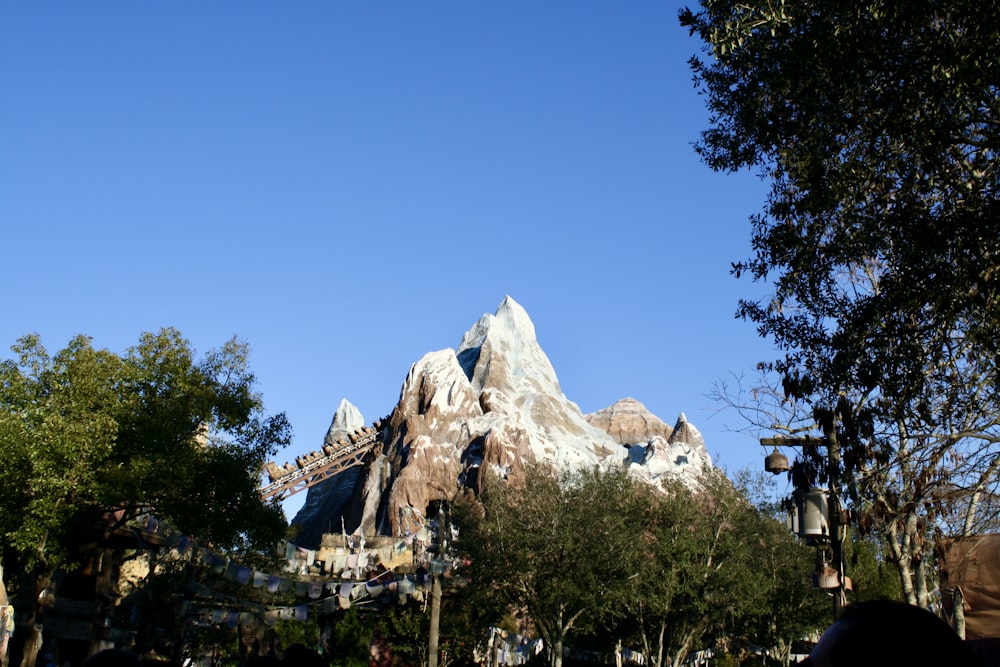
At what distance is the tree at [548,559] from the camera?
3338 centimetres

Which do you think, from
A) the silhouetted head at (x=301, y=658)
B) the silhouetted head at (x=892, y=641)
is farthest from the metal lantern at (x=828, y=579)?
the silhouetted head at (x=892, y=641)

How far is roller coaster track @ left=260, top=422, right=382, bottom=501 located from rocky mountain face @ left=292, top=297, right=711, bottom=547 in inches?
59.8

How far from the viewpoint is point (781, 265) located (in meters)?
12.4

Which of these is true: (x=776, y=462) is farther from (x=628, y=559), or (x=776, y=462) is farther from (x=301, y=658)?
(x=628, y=559)

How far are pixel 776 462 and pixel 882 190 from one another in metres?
6.00

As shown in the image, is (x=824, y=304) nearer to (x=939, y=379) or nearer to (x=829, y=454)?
(x=939, y=379)

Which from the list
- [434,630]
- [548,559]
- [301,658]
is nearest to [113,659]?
[301,658]

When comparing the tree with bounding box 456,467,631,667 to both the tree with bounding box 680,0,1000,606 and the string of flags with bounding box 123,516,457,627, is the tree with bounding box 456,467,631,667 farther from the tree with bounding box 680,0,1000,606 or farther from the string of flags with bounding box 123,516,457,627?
the tree with bounding box 680,0,1000,606

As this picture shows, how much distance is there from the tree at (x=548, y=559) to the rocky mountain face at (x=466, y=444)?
3570 centimetres

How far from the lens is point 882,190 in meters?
10.7

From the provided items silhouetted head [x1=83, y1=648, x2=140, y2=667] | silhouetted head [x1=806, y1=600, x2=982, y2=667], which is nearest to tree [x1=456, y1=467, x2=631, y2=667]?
silhouetted head [x1=83, y1=648, x2=140, y2=667]

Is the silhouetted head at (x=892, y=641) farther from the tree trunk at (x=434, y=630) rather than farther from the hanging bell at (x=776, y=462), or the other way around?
the tree trunk at (x=434, y=630)

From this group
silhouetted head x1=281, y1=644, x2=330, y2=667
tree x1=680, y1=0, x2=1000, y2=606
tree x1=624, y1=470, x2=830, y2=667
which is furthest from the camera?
tree x1=624, y1=470, x2=830, y2=667

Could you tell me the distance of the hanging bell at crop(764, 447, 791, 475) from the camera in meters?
15.2
